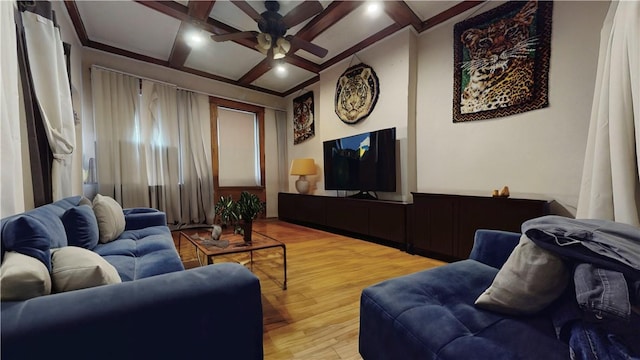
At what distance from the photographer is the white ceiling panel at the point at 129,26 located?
287cm

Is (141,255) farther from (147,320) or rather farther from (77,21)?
(77,21)

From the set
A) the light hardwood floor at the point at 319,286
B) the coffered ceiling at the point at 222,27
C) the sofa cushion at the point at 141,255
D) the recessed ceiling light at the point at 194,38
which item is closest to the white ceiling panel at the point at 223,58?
the coffered ceiling at the point at 222,27

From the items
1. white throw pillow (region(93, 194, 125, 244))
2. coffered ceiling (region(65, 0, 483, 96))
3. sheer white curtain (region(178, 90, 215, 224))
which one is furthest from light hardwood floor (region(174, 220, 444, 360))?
coffered ceiling (region(65, 0, 483, 96))

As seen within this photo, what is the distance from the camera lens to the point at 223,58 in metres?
3.98

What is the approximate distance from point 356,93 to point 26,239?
143 inches

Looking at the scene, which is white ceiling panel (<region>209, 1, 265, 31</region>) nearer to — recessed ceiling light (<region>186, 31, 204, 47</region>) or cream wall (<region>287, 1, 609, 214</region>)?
recessed ceiling light (<region>186, 31, 204, 47</region>)

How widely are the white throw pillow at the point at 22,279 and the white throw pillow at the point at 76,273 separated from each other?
0.04m

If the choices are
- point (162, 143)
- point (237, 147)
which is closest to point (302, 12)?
point (162, 143)

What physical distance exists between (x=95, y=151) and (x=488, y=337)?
15.6ft

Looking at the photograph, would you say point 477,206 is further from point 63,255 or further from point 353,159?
point 63,255

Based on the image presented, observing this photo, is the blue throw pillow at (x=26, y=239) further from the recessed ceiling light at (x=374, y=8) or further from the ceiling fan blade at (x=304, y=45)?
the recessed ceiling light at (x=374, y=8)

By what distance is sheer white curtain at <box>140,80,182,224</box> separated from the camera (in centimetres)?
396

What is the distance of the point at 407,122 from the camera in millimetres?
3189

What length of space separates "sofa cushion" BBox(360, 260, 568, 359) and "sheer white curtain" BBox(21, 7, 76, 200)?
2568 millimetres
